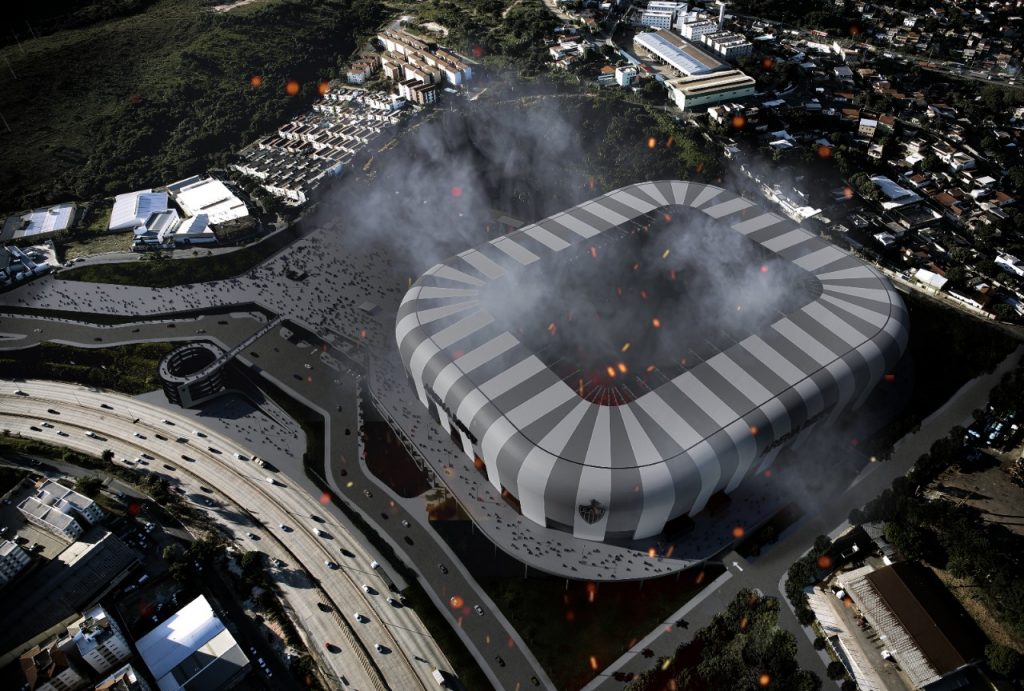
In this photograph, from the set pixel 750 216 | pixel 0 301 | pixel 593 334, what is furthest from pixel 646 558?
pixel 0 301

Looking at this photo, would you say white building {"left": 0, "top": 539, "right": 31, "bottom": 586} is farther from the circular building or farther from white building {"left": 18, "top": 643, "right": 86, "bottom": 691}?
the circular building

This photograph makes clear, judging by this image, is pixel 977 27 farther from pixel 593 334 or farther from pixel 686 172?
pixel 593 334

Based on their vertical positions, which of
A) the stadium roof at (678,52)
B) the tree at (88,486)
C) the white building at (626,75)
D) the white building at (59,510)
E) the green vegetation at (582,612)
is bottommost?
the tree at (88,486)

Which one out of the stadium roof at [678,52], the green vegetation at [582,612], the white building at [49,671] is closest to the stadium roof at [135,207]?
the white building at [49,671]

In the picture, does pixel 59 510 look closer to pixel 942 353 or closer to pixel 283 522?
pixel 283 522

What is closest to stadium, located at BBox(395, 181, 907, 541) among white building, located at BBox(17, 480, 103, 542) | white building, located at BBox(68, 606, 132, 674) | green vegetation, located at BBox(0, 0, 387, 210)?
white building, located at BBox(68, 606, 132, 674)

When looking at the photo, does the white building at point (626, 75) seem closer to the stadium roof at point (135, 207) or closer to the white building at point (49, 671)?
the stadium roof at point (135, 207)
